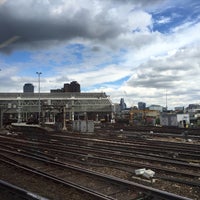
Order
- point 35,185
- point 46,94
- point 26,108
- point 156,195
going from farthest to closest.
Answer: point 46,94
point 26,108
point 35,185
point 156,195

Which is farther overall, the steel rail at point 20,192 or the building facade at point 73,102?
the building facade at point 73,102

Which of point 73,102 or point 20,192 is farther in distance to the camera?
point 73,102

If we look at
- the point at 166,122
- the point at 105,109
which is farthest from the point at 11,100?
the point at 166,122

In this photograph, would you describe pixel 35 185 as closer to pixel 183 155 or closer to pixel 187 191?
pixel 187 191

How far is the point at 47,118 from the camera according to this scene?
73625mm

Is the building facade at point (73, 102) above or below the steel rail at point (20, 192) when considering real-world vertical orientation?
above

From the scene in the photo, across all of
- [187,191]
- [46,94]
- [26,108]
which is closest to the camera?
[187,191]

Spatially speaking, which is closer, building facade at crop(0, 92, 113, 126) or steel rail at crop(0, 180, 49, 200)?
steel rail at crop(0, 180, 49, 200)

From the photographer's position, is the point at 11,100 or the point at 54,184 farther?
the point at 11,100

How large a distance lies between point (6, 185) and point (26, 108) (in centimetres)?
8558

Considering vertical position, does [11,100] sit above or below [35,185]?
above

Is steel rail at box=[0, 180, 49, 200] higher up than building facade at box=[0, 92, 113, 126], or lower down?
lower down

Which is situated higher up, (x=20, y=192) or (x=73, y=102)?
(x=73, y=102)

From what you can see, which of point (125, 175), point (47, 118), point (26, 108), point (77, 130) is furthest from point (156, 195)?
point (26, 108)
